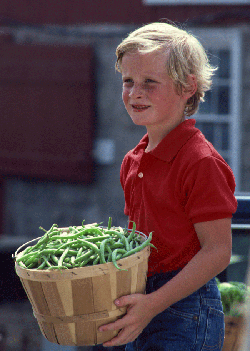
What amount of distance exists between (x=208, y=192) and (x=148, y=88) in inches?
19.8

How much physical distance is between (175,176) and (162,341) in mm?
655

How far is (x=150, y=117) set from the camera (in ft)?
6.23

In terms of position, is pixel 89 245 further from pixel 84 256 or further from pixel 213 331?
pixel 213 331

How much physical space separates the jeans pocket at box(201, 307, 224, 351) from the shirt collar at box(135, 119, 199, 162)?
2.08 ft

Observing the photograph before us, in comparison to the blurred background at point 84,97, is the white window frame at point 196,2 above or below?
above

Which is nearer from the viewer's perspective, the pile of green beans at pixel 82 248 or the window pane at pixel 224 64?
the pile of green beans at pixel 82 248

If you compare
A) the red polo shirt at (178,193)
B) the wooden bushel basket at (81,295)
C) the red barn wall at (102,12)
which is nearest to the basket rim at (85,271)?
the wooden bushel basket at (81,295)

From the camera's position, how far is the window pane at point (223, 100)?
25.0ft

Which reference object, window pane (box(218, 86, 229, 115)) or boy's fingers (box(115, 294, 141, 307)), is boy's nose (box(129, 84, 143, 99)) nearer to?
boy's fingers (box(115, 294, 141, 307))

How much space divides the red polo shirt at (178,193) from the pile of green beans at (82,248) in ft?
0.40

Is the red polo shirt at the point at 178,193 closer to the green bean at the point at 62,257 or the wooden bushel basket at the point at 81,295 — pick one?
the wooden bushel basket at the point at 81,295

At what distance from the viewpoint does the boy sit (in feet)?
5.48

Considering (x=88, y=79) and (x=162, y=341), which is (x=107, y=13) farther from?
(x=162, y=341)

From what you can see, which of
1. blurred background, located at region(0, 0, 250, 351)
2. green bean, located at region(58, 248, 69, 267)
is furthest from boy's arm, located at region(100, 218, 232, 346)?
blurred background, located at region(0, 0, 250, 351)
